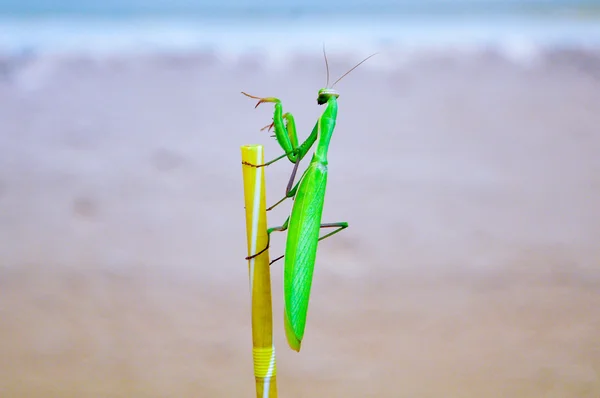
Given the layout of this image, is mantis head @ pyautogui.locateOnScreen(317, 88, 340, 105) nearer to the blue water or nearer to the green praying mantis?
the green praying mantis

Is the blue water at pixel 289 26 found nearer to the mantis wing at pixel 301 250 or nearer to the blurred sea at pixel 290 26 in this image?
the blurred sea at pixel 290 26

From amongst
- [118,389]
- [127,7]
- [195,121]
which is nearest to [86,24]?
[127,7]

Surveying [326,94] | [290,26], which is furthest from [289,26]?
[326,94]

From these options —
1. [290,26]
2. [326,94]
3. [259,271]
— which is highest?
[290,26]

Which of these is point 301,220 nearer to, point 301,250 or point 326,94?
point 301,250

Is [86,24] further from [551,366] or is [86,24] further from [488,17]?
[551,366]

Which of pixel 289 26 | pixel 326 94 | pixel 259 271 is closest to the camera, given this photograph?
pixel 259 271

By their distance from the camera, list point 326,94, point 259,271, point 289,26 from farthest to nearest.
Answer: point 289,26 < point 326,94 < point 259,271

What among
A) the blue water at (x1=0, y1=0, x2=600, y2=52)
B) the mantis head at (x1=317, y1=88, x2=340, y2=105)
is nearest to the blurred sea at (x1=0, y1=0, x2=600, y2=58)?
the blue water at (x1=0, y1=0, x2=600, y2=52)
